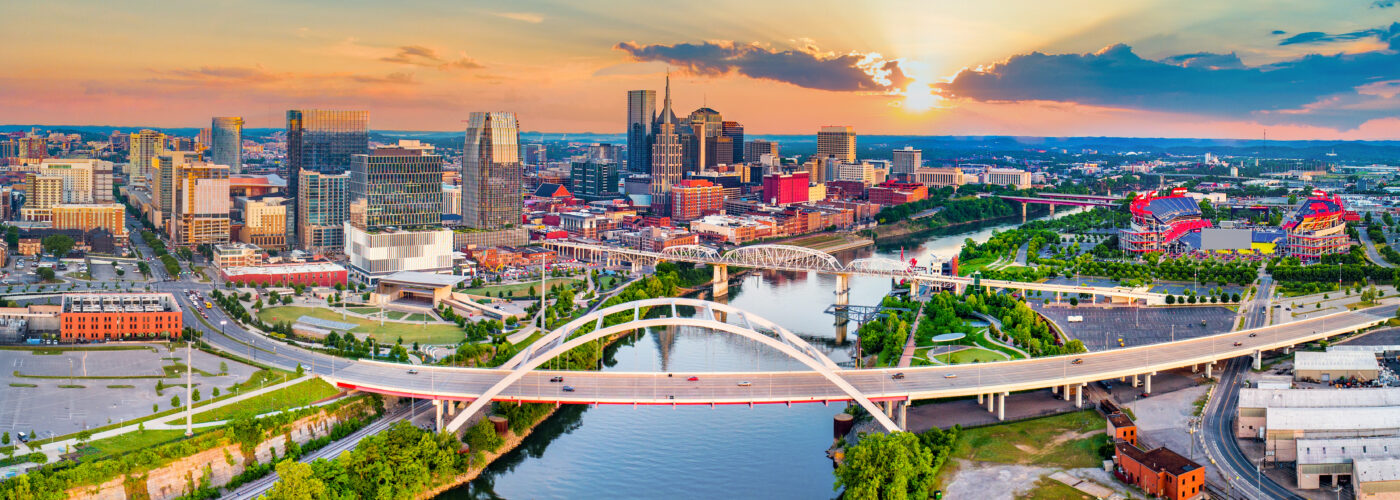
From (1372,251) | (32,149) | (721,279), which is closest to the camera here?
(1372,251)

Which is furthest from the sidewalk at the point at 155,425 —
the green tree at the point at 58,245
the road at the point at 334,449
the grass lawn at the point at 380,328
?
the green tree at the point at 58,245

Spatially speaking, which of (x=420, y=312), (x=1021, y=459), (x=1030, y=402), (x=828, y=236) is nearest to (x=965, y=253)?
(x=828, y=236)

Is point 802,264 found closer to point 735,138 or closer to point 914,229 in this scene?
point 914,229

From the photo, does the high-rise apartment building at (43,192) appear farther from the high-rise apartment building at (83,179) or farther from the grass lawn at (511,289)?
the grass lawn at (511,289)

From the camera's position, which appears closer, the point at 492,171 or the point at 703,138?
the point at 492,171

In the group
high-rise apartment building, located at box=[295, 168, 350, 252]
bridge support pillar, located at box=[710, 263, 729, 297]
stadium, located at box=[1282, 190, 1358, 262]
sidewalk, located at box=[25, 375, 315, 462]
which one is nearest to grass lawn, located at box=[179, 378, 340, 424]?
sidewalk, located at box=[25, 375, 315, 462]

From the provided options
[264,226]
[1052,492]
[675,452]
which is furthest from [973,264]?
[264,226]
